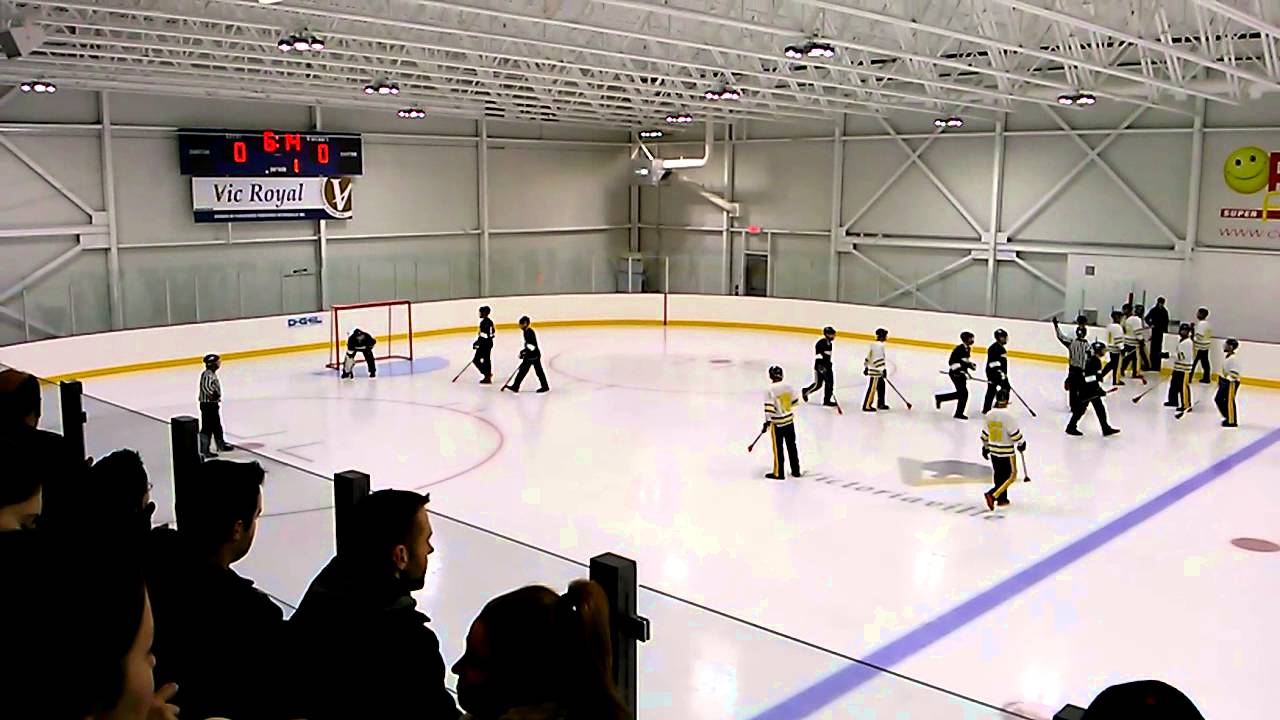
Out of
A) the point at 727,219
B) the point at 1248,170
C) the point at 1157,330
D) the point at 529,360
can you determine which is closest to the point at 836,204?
the point at 727,219

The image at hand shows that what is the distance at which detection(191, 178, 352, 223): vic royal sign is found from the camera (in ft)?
74.4

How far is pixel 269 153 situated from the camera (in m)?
23.3

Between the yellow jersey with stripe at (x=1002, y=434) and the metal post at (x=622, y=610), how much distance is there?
7.66 meters

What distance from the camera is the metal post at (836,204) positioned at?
2659 cm

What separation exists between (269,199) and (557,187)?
842cm

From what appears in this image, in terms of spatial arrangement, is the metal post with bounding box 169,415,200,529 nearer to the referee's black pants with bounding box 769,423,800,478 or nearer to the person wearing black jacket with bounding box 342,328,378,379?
the referee's black pants with bounding box 769,423,800,478

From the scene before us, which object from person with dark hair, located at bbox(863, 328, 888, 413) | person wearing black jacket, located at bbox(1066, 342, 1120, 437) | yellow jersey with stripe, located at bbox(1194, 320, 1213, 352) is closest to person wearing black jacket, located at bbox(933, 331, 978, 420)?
Result: person with dark hair, located at bbox(863, 328, 888, 413)

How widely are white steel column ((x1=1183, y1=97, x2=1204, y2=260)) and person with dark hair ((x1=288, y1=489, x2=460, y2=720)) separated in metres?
21.4

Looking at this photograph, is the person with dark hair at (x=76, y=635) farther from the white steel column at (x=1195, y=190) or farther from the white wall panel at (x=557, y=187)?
the white wall panel at (x=557, y=187)

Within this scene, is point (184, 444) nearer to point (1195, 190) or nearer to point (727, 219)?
point (1195, 190)

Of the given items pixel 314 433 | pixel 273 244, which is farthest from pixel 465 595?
pixel 273 244

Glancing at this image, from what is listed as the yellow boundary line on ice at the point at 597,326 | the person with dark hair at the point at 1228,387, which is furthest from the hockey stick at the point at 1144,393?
the person with dark hair at the point at 1228,387

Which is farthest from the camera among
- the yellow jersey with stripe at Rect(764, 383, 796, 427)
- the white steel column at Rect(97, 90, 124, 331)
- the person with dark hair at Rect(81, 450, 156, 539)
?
the white steel column at Rect(97, 90, 124, 331)

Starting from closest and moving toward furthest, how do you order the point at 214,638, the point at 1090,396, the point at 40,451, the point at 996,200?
1. the point at 214,638
2. the point at 40,451
3. the point at 1090,396
4. the point at 996,200
